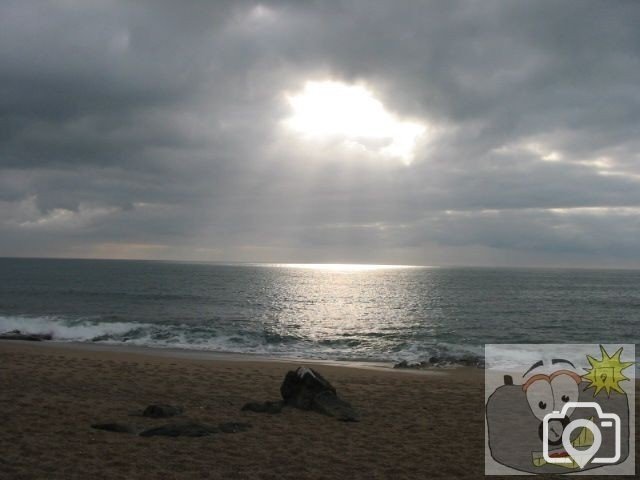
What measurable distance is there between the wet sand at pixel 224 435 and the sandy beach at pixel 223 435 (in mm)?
24

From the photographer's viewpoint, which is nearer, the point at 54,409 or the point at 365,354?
the point at 54,409

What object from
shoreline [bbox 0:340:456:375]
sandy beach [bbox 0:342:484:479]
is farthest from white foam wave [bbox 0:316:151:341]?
sandy beach [bbox 0:342:484:479]

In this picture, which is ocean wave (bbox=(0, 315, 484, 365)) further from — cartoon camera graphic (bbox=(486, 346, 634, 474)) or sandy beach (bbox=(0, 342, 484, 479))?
sandy beach (bbox=(0, 342, 484, 479))

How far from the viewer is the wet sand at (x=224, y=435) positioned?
857 cm

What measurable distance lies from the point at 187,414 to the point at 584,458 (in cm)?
868

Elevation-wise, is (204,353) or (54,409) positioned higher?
(54,409)

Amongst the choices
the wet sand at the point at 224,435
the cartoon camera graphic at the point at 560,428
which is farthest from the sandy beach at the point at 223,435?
the cartoon camera graphic at the point at 560,428

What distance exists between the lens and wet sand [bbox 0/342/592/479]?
8573mm

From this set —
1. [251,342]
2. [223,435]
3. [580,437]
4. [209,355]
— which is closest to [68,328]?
[251,342]

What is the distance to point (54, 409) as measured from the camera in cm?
1166

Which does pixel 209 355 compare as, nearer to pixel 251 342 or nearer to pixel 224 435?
pixel 251 342

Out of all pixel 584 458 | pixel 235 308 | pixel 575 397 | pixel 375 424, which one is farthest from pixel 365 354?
pixel 235 308

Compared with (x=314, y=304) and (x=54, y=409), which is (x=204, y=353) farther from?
(x=314, y=304)

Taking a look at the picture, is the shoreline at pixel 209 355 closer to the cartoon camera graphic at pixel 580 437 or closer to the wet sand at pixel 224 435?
the wet sand at pixel 224 435
